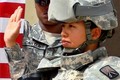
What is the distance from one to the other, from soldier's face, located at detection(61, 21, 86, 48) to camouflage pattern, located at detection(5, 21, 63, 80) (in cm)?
15

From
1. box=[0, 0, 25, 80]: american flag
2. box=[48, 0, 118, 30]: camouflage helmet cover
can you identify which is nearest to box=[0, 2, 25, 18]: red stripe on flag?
box=[0, 0, 25, 80]: american flag

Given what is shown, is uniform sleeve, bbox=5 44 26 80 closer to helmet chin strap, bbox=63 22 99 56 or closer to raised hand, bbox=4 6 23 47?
raised hand, bbox=4 6 23 47

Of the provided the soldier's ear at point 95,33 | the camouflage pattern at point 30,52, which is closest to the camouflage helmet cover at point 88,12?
the soldier's ear at point 95,33

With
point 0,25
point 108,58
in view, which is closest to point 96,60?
point 108,58

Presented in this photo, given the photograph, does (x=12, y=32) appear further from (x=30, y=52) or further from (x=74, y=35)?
(x=74, y=35)

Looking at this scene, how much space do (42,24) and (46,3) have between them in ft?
0.35

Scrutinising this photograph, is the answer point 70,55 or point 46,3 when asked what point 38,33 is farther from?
point 70,55

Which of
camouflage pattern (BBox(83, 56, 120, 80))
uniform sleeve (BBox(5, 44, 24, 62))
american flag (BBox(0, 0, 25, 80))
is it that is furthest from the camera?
american flag (BBox(0, 0, 25, 80))

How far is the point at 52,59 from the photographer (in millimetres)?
1303

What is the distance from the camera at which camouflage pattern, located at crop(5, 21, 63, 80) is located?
1.40 m

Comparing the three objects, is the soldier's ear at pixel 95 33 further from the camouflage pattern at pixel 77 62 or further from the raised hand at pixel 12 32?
the raised hand at pixel 12 32

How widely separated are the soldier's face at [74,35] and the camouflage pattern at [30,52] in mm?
147

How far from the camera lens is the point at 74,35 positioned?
1185 millimetres

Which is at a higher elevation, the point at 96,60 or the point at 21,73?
the point at 96,60
